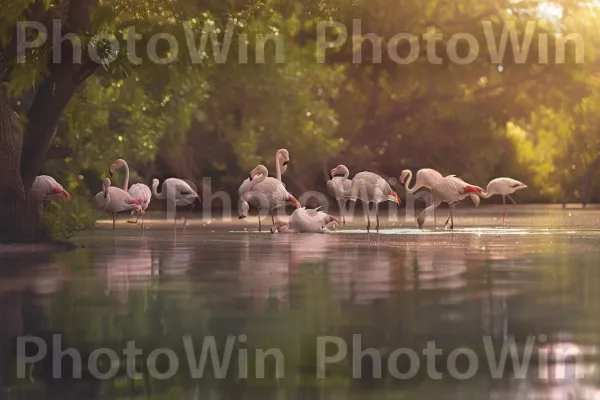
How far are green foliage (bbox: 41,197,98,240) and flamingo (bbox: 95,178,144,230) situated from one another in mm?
565

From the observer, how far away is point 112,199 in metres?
32.7

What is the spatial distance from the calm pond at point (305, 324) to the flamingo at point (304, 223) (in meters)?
8.08

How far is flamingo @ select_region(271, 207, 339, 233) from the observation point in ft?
104

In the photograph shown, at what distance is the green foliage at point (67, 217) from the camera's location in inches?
1071

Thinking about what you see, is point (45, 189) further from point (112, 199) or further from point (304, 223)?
point (304, 223)

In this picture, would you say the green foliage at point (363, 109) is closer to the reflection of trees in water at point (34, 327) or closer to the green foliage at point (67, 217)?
the green foliage at point (67, 217)

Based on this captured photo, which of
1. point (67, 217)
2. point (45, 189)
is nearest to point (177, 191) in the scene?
point (67, 217)

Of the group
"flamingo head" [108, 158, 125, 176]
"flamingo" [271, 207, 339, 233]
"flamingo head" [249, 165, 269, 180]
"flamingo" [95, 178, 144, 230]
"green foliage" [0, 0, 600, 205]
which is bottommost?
"flamingo" [271, 207, 339, 233]

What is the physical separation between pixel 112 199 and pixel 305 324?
20.6 m

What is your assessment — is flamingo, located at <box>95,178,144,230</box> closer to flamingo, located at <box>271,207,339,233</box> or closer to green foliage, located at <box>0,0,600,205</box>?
green foliage, located at <box>0,0,600,205</box>

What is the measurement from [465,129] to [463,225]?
28.1m

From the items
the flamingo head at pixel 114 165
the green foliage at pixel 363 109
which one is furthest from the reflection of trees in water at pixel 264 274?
the green foliage at pixel 363 109

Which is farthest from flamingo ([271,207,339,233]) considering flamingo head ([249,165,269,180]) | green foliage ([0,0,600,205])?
green foliage ([0,0,600,205])

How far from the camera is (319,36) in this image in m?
52.3
